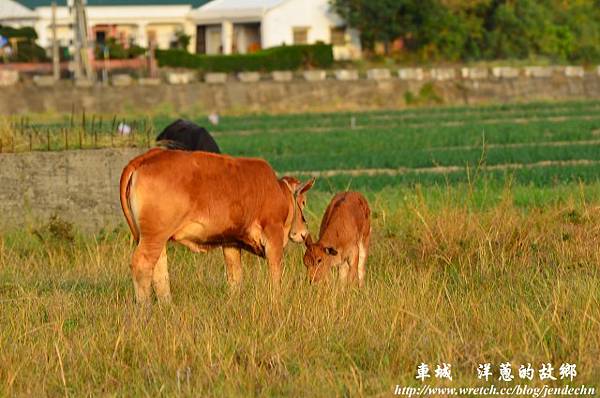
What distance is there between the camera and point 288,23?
69.3 meters

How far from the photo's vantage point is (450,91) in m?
61.5

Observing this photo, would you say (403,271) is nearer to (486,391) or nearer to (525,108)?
(486,391)

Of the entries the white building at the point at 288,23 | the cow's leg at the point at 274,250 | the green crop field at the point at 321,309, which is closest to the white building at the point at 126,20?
the white building at the point at 288,23

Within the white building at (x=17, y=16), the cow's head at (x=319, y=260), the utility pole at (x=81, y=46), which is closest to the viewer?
the cow's head at (x=319, y=260)

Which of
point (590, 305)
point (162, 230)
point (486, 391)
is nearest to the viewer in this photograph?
point (486, 391)

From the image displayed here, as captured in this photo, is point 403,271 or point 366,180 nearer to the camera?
point 403,271

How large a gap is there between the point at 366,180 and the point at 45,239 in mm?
9068

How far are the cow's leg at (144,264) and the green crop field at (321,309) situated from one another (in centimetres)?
27

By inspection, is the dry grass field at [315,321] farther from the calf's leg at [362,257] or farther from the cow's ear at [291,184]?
the cow's ear at [291,184]

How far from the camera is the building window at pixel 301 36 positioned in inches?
2751

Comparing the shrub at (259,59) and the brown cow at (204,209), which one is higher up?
the brown cow at (204,209)

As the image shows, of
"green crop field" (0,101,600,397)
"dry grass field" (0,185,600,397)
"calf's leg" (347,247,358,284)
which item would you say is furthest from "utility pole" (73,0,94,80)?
"calf's leg" (347,247,358,284)

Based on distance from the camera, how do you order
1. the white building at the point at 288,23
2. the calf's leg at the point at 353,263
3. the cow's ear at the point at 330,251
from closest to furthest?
the cow's ear at the point at 330,251
the calf's leg at the point at 353,263
the white building at the point at 288,23

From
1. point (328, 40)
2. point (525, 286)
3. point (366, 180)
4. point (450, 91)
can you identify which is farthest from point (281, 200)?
point (328, 40)
